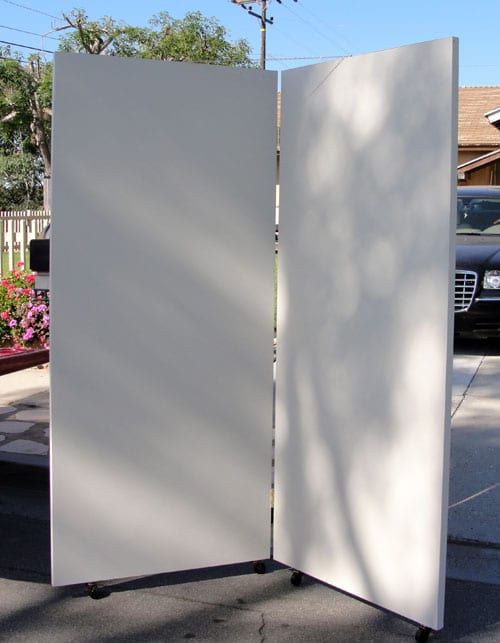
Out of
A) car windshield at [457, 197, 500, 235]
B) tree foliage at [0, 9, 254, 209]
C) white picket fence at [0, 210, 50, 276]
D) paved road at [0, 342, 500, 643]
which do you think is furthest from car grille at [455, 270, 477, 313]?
tree foliage at [0, 9, 254, 209]

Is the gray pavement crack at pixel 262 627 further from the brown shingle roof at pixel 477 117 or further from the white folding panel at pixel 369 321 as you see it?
the brown shingle roof at pixel 477 117

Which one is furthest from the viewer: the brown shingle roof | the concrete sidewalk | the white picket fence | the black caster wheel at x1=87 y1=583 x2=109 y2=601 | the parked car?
the brown shingle roof

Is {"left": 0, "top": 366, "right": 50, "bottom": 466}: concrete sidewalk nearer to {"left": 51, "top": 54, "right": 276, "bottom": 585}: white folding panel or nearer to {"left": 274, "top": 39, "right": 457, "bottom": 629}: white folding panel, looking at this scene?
{"left": 51, "top": 54, "right": 276, "bottom": 585}: white folding panel

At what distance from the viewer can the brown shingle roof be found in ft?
81.5

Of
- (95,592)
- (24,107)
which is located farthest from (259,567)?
(24,107)

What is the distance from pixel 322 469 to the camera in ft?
10.9

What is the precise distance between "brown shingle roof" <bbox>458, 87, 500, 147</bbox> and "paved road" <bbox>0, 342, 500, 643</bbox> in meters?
21.7

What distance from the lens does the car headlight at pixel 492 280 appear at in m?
9.23

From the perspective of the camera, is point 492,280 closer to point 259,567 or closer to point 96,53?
point 259,567

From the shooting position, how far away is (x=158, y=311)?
10.8ft

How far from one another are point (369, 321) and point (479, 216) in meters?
8.02

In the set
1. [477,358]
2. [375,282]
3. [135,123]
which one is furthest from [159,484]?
[477,358]

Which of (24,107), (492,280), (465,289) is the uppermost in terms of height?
(24,107)

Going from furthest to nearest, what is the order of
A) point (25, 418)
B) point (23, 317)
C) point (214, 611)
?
point (23, 317)
point (25, 418)
point (214, 611)
